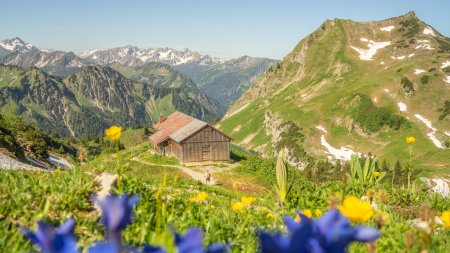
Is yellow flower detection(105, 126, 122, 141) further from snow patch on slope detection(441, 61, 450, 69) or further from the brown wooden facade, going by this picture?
snow patch on slope detection(441, 61, 450, 69)

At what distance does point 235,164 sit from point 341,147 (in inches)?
3125

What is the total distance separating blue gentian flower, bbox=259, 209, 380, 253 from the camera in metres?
1.18

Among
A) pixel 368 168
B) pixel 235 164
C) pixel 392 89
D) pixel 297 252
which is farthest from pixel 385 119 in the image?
pixel 297 252

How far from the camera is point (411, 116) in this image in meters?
127

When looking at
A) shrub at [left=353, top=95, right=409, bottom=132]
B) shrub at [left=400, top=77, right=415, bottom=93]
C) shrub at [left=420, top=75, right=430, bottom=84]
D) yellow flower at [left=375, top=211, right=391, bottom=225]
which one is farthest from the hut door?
shrub at [left=420, top=75, right=430, bottom=84]

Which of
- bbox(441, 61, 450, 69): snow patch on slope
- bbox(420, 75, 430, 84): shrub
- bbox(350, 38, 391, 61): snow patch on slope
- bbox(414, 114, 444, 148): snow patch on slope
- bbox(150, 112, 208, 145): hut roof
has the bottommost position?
bbox(414, 114, 444, 148): snow patch on slope

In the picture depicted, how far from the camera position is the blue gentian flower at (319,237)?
3.87 feet

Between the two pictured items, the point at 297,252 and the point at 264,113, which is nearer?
the point at 297,252

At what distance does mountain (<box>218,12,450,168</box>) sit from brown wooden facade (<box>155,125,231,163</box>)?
219 ft

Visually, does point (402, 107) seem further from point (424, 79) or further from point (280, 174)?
point (280, 174)

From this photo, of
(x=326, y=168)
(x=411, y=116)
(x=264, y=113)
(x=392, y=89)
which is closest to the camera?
(x=326, y=168)

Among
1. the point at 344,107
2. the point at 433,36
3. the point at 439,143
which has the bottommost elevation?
the point at 439,143

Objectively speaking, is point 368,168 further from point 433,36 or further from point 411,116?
point 433,36

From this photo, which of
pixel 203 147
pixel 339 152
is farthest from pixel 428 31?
pixel 203 147
